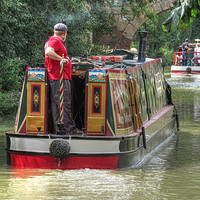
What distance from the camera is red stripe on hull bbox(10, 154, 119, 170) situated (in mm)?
8719

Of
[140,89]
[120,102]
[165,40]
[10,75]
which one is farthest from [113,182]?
[165,40]

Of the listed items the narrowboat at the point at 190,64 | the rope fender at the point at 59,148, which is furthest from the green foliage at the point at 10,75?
the narrowboat at the point at 190,64

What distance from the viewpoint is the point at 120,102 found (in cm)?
920

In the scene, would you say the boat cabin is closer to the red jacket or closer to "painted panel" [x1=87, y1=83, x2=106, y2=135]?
"painted panel" [x1=87, y1=83, x2=106, y2=135]

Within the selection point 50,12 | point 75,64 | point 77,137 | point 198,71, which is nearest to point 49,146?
point 77,137

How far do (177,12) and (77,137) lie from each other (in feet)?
9.07

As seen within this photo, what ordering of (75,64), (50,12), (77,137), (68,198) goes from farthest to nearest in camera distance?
(50,12)
(75,64)
(77,137)
(68,198)

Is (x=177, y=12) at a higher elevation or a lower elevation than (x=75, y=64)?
higher

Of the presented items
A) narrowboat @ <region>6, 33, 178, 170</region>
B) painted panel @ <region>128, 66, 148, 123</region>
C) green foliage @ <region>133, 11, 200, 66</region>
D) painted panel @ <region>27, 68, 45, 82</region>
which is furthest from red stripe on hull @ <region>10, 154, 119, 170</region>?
green foliage @ <region>133, 11, 200, 66</region>

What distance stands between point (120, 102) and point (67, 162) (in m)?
1.25

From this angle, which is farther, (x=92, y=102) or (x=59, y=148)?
(x=92, y=102)

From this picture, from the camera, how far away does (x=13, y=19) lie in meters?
17.1

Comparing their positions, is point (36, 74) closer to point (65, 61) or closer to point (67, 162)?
point (65, 61)

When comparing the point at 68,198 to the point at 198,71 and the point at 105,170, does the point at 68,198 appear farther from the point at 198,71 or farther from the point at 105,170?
the point at 198,71
